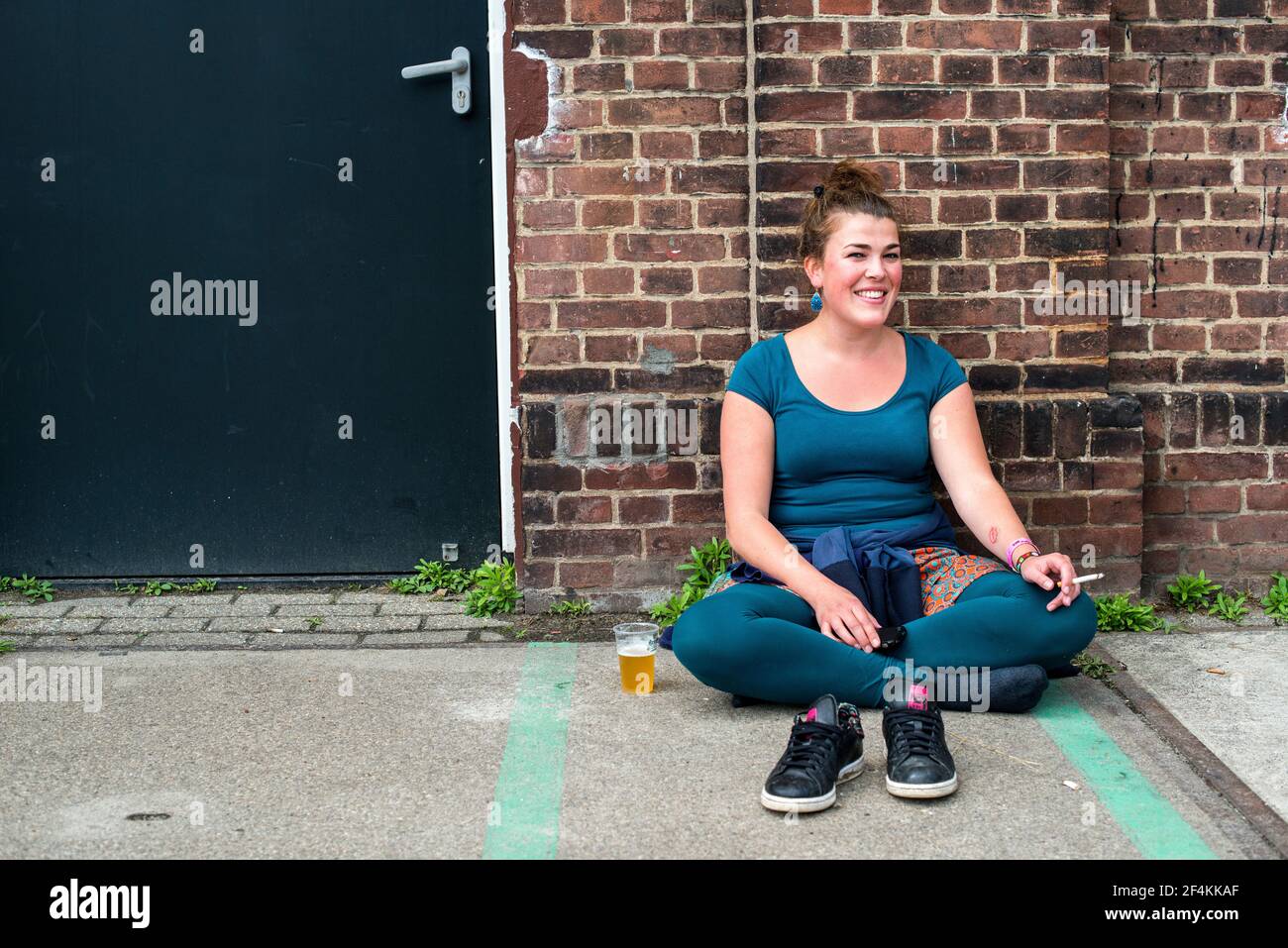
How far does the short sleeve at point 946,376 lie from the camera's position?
12.8 ft

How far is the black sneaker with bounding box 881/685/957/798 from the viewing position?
285 centimetres

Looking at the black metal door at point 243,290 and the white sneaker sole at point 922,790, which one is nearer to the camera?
the white sneaker sole at point 922,790

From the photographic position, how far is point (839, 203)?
383cm

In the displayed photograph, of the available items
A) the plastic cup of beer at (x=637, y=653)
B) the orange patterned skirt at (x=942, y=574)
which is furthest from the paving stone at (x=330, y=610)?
the orange patterned skirt at (x=942, y=574)

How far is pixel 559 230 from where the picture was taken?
436 cm

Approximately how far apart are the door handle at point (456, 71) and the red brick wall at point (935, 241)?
385 millimetres

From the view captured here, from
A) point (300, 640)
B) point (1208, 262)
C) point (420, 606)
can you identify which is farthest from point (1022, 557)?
point (300, 640)

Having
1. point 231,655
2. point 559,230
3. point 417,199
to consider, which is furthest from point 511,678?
point 417,199

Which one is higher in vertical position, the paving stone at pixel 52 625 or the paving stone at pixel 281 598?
the paving stone at pixel 281 598

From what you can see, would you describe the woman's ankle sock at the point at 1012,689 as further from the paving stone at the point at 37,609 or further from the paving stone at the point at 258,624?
the paving stone at the point at 37,609

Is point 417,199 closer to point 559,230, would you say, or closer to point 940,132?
point 559,230

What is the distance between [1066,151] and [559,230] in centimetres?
160

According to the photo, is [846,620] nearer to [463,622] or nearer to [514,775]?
[514,775]

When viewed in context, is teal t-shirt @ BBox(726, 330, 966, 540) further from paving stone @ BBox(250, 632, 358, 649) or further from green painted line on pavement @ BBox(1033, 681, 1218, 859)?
paving stone @ BBox(250, 632, 358, 649)
